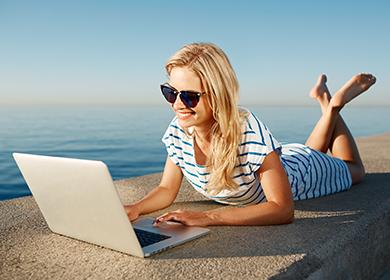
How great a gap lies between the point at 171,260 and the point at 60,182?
1.83 ft

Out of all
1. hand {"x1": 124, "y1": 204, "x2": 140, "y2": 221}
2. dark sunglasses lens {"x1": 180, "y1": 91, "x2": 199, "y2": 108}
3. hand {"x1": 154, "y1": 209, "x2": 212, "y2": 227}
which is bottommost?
hand {"x1": 124, "y1": 204, "x2": 140, "y2": 221}

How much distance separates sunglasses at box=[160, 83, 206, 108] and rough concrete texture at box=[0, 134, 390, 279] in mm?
646

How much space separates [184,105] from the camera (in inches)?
95.0

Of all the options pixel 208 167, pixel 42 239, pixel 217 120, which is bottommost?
pixel 42 239

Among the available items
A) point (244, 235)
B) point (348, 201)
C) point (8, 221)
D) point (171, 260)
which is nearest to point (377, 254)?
point (348, 201)

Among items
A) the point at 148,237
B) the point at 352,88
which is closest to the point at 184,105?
the point at 148,237

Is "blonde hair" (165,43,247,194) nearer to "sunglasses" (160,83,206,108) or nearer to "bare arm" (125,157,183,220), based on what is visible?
"sunglasses" (160,83,206,108)

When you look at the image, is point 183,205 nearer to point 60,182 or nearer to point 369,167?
point 60,182

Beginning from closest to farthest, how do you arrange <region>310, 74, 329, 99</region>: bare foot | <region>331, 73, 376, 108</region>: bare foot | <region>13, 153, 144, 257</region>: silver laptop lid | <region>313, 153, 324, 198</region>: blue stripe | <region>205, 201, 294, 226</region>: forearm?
<region>13, 153, 144, 257</region>: silver laptop lid → <region>205, 201, 294, 226</region>: forearm → <region>313, 153, 324, 198</region>: blue stripe → <region>331, 73, 376, 108</region>: bare foot → <region>310, 74, 329, 99</region>: bare foot

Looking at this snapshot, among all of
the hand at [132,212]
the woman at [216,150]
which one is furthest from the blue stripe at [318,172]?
the hand at [132,212]

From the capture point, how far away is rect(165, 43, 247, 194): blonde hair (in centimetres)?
235

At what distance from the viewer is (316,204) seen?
10.5ft

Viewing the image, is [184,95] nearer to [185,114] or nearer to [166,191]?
[185,114]

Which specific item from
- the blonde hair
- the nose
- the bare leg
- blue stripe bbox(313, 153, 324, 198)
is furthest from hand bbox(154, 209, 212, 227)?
the bare leg
